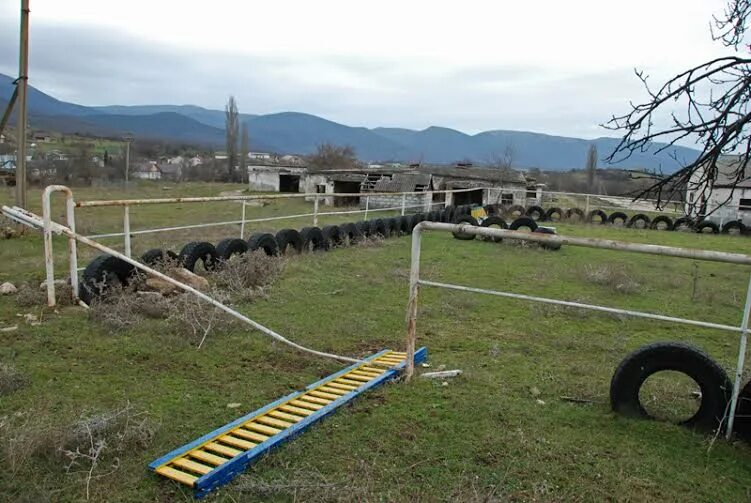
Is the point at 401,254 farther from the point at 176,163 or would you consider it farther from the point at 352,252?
the point at 176,163

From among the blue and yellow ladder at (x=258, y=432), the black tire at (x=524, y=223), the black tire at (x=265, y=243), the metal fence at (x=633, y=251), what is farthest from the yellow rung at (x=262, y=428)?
the black tire at (x=524, y=223)

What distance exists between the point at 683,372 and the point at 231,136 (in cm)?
8019

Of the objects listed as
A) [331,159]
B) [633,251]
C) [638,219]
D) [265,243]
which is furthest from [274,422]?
[331,159]

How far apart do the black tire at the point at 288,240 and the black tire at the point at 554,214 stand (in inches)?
538

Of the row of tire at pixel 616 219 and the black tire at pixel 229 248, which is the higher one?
the row of tire at pixel 616 219

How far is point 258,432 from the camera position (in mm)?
3020

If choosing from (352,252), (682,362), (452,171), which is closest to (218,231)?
(352,252)

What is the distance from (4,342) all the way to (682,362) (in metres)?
5.18

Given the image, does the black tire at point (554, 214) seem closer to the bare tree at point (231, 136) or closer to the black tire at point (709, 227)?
the black tire at point (709, 227)

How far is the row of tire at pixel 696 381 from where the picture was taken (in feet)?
10.1

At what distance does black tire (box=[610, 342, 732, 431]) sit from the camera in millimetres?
3129

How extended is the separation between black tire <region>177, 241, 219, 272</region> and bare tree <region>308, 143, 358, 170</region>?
43.8 m

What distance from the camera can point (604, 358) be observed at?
467 centimetres

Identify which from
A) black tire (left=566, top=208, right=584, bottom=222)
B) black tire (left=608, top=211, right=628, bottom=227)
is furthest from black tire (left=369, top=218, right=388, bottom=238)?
black tire (left=608, top=211, right=628, bottom=227)
